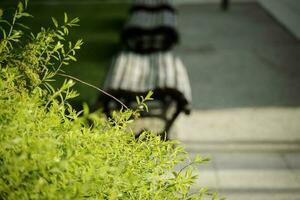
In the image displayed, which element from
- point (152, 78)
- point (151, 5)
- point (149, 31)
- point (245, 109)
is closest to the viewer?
point (152, 78)

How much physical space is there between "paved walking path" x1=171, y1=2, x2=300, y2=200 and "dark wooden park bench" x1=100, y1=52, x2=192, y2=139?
21.0 inches

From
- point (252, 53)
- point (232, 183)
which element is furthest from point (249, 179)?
point (252, 53)

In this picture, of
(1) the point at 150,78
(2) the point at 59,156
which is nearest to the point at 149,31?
(1) the point at 150,78

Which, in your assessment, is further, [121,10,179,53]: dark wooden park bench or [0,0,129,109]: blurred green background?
[121,10,179,53]: dark wooden park bench

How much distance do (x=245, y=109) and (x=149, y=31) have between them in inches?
116

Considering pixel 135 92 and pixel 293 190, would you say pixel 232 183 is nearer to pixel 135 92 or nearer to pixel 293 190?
pixel 293 190

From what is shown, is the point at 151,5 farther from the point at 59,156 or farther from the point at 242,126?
the point at 59,156

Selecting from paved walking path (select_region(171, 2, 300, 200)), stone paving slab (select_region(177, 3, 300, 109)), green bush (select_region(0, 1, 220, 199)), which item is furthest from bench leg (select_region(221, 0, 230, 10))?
green bush (select_region(0, 1, 220, 199))

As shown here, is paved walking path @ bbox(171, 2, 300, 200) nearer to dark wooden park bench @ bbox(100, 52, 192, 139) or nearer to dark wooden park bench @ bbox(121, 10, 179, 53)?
dark wooden park bench @ bbox(100, 52, 192, 139)

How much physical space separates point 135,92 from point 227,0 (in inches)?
388

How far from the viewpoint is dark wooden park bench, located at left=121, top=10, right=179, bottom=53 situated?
8648 mm

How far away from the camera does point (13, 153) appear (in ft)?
5.02

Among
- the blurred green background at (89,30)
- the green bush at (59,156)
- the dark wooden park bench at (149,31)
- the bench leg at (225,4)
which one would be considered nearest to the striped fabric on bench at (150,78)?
the blurred green background at (89,30)

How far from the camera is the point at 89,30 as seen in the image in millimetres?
11648
